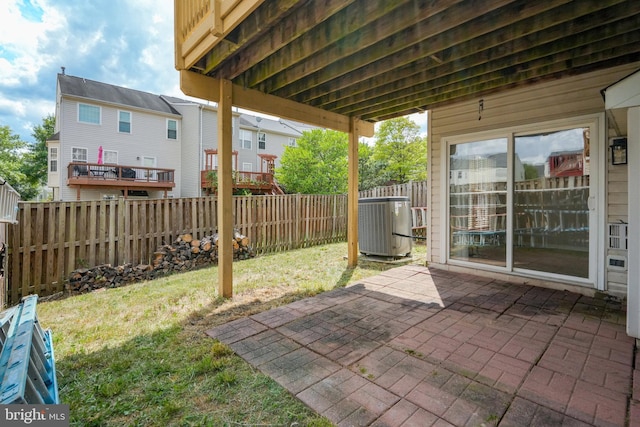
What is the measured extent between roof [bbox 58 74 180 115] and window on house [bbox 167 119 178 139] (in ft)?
1.59

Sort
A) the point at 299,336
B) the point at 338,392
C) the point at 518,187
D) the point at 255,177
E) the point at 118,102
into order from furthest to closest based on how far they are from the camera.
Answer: the point at 255,177
the point at 118,102
the point at 518,187
the point at 299,336
the point at 338,392

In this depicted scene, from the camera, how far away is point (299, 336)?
259 centimetres

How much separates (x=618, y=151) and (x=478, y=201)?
64.9 inches

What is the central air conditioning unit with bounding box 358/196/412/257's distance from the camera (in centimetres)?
571

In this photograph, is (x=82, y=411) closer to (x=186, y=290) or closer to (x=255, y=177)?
(x=186, y=290)

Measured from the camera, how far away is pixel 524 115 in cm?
403

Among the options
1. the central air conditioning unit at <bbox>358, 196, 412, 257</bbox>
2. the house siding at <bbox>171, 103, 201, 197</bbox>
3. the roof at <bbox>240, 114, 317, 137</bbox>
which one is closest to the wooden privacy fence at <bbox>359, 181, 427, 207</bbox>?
the central air conditioning unit at <bbox>358, 196, 412, 257</bbox>

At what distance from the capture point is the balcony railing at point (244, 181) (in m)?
15.0

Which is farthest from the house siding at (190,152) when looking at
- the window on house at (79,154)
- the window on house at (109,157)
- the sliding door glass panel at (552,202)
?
the sliding door glass panel at (552,202)

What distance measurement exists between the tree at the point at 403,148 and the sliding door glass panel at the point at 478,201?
539 inches

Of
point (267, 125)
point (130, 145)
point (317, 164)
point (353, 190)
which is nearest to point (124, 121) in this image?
point (130, 145)

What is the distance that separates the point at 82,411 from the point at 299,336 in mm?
1484

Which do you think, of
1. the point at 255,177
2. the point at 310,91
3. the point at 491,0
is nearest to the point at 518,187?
the point at 491,0

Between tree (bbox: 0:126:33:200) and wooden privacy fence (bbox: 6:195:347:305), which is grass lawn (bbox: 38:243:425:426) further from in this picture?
tree (bbox: 0:126:33:200)
